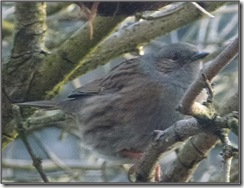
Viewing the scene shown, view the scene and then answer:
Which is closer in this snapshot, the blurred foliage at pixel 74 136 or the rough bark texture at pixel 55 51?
the rough bark texture at pixel 55 51

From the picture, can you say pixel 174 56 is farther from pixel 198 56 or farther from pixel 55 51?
pixel 55 51

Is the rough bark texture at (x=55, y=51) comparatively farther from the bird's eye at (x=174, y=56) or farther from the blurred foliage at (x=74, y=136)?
the bird's eye at (x=174, y=56)

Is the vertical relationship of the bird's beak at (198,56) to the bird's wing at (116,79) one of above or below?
above

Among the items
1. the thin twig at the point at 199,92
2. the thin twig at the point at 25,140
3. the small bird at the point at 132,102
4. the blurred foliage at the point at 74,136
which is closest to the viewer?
the thin twig at the point at 199,92

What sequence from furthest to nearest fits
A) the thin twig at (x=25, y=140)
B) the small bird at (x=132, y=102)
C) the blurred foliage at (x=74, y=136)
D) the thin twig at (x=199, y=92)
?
the blurred foliage at (x=74, y=136), the thin twig at (x=25, y=140), the small bird at (x=132, y=102), the thin twig at (x=199, y=92)

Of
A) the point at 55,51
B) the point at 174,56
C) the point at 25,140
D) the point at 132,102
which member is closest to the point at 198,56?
the point at 174,56

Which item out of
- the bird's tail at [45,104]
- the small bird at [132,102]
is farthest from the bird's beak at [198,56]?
the bird's tail at [45,104]

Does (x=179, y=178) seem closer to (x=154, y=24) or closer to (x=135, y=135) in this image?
(x=135, y=135)

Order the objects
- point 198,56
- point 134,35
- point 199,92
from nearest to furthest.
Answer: point 199,92
point 198,56
point 134,35
